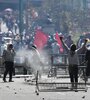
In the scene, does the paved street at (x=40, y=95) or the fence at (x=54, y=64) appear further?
the fence at (x=54, y=64)

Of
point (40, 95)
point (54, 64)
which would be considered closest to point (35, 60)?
point (54, 64)

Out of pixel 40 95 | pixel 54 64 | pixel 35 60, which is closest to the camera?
pixel 40 95

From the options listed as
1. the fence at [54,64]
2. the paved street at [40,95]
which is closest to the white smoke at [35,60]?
the fence at [54,64]

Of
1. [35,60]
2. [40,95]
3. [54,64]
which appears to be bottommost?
[40,95]

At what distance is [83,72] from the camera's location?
23.2 metres

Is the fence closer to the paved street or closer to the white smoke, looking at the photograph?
the white smoke

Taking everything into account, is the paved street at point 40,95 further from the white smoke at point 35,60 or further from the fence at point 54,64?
the fence at point 54,64

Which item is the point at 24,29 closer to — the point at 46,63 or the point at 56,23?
the point at 56,23

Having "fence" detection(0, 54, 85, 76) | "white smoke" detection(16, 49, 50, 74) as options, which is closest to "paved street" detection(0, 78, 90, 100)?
"white smoke" detection(16, 49, 50, 74)

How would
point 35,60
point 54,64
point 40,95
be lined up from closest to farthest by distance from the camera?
point 40,95 → point 35,60 → point 54,64

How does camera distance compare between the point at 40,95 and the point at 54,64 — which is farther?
the point at 54,64

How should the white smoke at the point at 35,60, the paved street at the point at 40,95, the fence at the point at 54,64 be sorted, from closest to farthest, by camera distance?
the paved street at the point at 40,95 → the white smoke at the point at 35,60 → the fence at the point at 54,64

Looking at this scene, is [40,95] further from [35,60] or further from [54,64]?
[54,64]

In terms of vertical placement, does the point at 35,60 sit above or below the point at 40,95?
above
